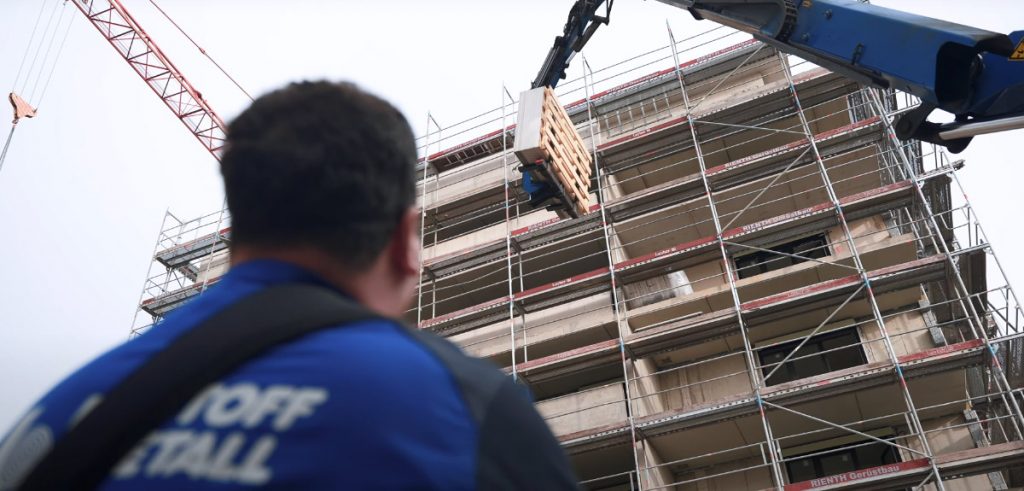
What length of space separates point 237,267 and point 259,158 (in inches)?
7.3

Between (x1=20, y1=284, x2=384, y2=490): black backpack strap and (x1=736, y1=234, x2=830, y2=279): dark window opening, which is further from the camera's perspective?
(x1=736, y1=234, x2=830, y2=279): dark window opening

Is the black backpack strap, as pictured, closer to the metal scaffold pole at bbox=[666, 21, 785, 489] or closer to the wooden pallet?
the wooden pallet

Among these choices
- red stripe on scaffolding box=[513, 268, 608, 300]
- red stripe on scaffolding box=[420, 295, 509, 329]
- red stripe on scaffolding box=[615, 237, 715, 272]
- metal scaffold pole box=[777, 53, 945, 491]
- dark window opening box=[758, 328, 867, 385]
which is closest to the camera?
metal scaffold pole box=[777, 53, 945, 491]

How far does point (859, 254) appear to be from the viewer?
15.8 metres

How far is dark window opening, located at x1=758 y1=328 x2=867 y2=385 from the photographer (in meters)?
16.5

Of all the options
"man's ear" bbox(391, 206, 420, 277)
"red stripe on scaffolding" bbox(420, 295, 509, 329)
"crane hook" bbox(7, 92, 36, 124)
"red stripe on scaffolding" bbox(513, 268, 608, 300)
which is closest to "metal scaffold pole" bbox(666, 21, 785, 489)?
"red stripe on scaffolding" bbox(513, 268, 608, 300)

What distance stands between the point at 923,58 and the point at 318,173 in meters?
7.80

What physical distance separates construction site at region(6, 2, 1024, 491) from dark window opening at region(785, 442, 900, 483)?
0.04m

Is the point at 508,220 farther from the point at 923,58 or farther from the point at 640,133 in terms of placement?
the point at 923,58

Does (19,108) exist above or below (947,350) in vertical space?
above

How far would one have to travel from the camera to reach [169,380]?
3.33ft

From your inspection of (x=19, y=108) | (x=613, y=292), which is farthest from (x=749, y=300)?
(x=19, y=108)

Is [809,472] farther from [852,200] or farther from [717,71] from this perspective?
[717,71]

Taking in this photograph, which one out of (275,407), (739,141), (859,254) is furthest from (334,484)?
(739,141)
